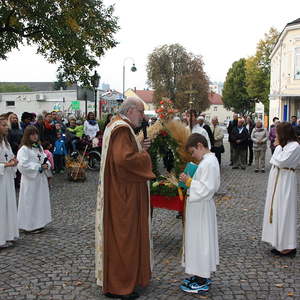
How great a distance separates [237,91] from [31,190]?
73189mm

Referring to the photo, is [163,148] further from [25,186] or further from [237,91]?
[237,91]

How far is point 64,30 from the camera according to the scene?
14.4m

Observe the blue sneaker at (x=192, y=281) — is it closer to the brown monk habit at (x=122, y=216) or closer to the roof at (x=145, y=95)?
the brown monk habit at (x=122, y=216)

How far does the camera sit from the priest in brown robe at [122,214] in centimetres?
446

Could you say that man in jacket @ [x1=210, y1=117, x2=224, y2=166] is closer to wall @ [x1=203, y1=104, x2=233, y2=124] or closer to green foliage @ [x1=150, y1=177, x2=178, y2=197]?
green foliage @ [x1=150, y1=177, x2=178, y2=197]

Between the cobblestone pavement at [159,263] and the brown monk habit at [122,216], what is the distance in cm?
35

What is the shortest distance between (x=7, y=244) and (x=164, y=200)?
8.06 feet

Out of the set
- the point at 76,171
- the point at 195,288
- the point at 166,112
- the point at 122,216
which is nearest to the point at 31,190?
the point at 166,112

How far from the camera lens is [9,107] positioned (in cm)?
5362

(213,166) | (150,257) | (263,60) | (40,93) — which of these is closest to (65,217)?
(150,257)

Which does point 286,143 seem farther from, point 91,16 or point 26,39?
point 26,39

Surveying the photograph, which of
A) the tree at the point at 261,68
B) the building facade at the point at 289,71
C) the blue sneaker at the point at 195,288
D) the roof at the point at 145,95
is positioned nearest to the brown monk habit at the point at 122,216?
the blue sneaker at the point at 195,288

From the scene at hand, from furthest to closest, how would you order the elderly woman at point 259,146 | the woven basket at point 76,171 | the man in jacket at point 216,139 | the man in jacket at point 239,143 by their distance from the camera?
the man in jacket at point 239,143 < the elderly woman at point 259,146 < the man in jacket at point 216,139 < the woven basket at point 76,171

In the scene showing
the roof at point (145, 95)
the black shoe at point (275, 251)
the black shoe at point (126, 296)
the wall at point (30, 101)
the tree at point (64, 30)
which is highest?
the roof at point (145, 95)
